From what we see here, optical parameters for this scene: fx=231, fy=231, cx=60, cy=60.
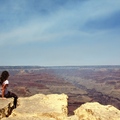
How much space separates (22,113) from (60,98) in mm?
2651

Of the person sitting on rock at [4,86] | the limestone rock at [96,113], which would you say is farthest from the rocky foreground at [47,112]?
the person sitting on rock at [4,86]

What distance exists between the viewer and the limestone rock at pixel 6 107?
7.23 m

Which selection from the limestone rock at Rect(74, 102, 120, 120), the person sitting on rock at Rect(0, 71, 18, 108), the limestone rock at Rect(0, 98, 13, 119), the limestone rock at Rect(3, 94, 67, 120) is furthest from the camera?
the person sitting on rock at Rect(0, 71, 18, 108)

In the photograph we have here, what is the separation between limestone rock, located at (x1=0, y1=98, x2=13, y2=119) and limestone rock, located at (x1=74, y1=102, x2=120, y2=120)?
235cm

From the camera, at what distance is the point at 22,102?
8.84m

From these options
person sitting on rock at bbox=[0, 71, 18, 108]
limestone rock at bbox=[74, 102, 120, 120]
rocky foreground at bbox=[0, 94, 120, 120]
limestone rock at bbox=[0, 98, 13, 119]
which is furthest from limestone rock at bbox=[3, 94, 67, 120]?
limestone rock at bbox=[74, 102, 120, 120]

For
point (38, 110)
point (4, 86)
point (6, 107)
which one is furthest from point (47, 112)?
point (4, 86)

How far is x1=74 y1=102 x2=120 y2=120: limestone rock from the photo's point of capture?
278 inches

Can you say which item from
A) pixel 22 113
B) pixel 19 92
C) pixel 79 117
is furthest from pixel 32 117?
pixel 19 92

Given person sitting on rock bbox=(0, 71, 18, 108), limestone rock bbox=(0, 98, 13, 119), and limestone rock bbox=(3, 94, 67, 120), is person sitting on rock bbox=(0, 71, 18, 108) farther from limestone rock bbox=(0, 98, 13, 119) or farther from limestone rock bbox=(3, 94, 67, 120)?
limestone rock bbox=(3, 94, 67, 120)

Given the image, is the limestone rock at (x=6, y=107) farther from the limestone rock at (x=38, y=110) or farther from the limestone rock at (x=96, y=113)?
the limestone rock at (x=96, y=113)

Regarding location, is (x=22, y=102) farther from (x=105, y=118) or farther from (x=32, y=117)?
(x=105, y=118)

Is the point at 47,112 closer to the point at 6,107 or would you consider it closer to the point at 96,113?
the point at 6,107

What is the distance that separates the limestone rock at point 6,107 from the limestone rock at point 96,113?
2.35 m
